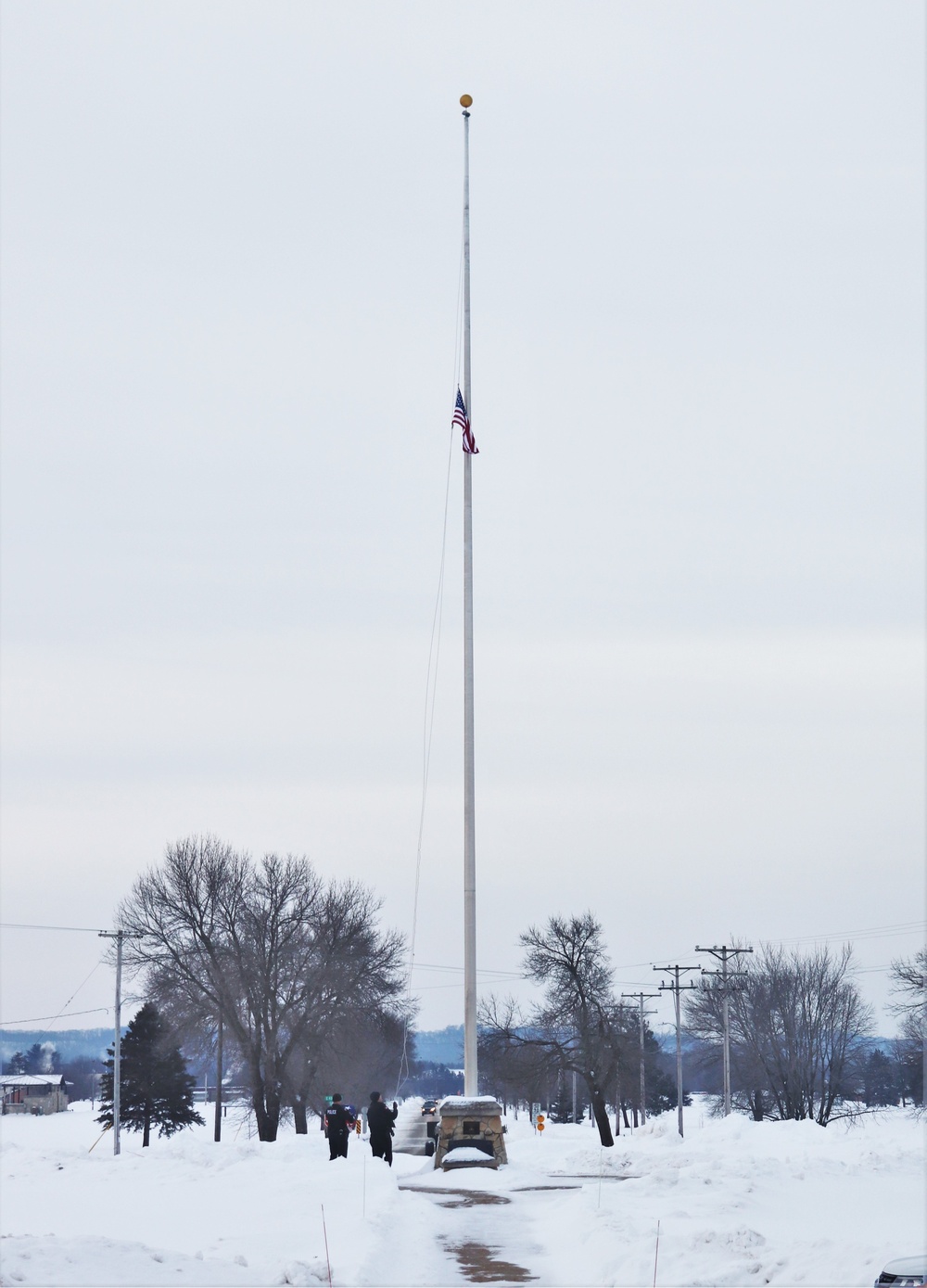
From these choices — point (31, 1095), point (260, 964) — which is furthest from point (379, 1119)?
point (31, 1095)

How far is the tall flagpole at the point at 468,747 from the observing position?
22438mm

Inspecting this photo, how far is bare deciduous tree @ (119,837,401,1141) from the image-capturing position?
47.4m

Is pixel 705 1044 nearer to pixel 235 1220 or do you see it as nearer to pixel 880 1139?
pixel 880 1139

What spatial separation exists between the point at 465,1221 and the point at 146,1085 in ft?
176

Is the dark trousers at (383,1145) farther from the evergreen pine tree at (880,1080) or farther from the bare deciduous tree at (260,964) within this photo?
the evergreen pine tree at (880,1080)

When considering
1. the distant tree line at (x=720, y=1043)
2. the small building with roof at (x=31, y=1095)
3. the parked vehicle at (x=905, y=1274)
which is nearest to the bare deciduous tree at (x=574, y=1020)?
the distant tree line at (x=720, y=1043)

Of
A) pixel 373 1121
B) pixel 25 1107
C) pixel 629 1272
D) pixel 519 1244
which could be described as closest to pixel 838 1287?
pixel 629 1272

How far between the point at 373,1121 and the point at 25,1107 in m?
110

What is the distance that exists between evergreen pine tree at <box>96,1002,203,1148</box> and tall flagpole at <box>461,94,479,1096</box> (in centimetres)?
4376

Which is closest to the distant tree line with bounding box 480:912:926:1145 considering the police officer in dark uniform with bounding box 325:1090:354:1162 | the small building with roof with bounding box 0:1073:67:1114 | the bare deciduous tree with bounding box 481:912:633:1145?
the bare deciduous tree with bounding box 481:912:633:1145

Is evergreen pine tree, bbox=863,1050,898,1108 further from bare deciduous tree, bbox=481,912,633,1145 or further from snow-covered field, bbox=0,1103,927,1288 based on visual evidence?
snow-covered field, bbox=0,1103,927,1288

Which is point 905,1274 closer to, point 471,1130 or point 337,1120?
point 471,1130

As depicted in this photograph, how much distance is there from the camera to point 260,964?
159 feet

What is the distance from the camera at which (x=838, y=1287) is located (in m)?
9.71
